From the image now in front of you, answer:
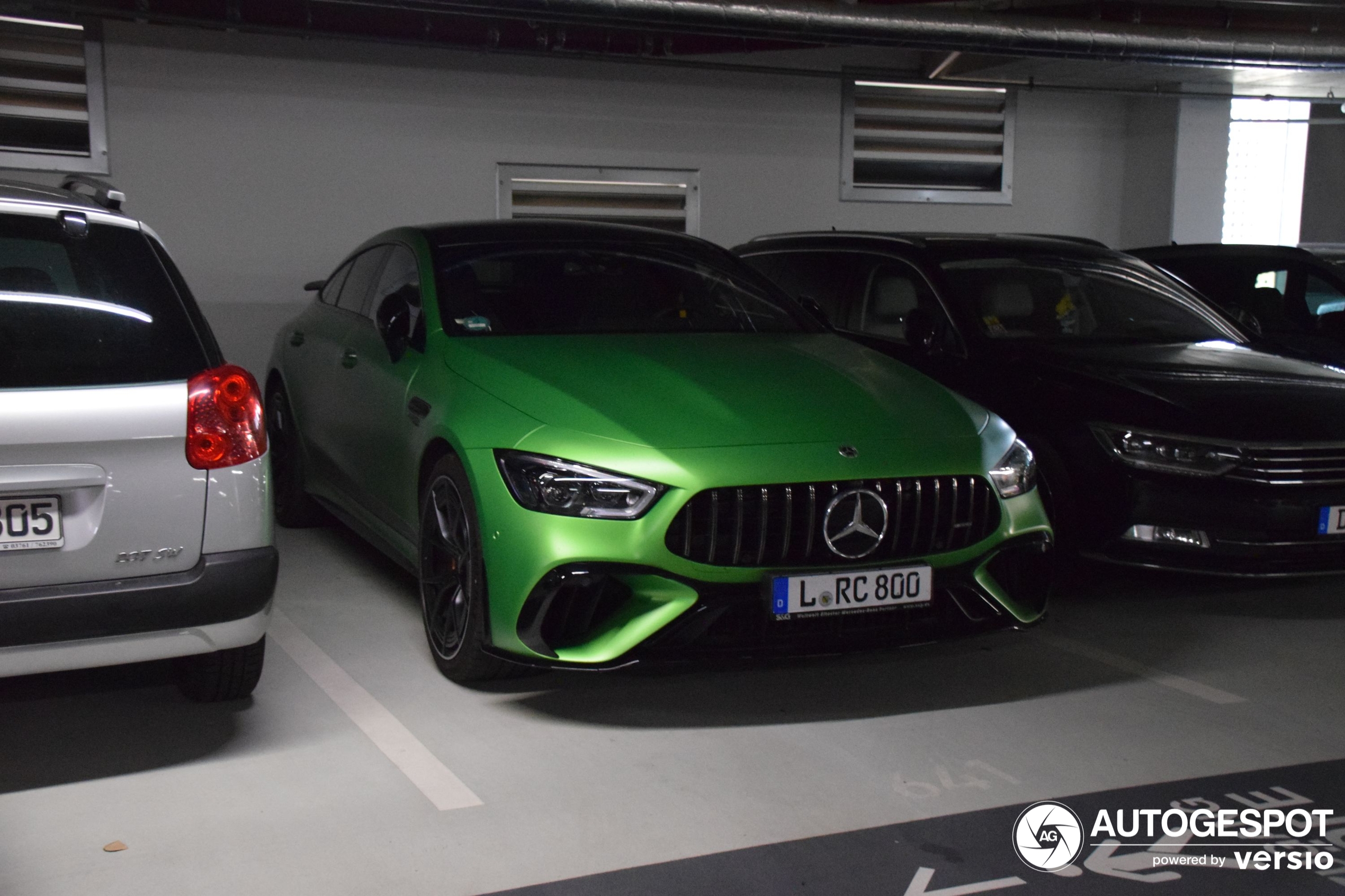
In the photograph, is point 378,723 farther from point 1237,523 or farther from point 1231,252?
point 1231,252

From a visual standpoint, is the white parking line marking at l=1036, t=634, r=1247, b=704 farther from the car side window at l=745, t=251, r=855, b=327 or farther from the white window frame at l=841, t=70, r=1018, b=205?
the white window frame at l=841, t=70, r=1018, b=205

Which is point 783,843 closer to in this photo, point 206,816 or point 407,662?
point 206,816

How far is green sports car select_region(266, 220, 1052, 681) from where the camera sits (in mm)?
3182

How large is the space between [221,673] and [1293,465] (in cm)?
333

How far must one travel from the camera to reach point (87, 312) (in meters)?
2.85

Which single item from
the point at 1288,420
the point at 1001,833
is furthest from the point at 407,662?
the point at 1288,420

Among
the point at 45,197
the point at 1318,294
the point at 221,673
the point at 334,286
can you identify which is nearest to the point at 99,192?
the point at 45,197

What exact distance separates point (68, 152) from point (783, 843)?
21.8 feet

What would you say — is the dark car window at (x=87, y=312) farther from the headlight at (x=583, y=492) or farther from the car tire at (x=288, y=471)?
the car tire at (x=288, y=471)

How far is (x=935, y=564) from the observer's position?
11.2ft

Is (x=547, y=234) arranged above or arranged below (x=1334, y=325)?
above

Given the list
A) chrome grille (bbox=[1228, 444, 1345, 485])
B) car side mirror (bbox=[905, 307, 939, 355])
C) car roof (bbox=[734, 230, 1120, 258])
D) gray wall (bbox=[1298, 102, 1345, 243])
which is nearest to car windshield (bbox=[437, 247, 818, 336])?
car side mirror (bbox=[905, 307, 939, 355])

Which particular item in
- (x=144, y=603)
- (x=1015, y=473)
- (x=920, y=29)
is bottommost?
(x=144, y=603)

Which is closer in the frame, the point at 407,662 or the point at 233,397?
the point at 233,397
